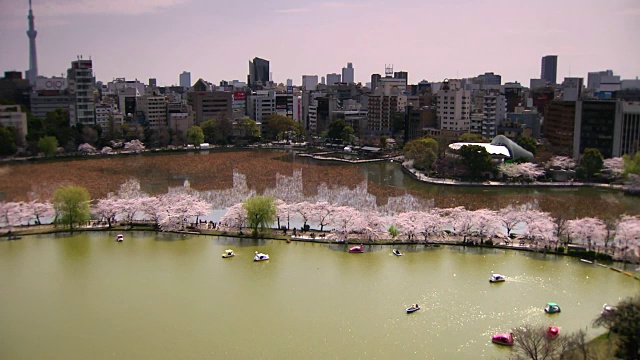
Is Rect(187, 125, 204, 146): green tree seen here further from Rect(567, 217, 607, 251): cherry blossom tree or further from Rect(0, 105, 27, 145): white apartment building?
Rect(567, 217, 607, 251): cherry blossom tree

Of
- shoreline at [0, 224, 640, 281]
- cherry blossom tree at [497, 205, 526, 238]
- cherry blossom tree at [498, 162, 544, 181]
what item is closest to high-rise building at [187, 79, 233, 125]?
cherry blossom tree at [498, 162, 544, 181]

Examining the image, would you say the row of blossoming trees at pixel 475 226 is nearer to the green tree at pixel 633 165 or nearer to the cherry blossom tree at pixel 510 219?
the cherry blossom tree at pixel 510 219

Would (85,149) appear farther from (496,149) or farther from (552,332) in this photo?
(552,332)

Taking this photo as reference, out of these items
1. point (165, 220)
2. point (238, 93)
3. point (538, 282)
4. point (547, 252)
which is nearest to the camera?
point (538, 282)

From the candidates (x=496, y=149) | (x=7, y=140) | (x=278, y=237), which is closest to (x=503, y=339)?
(x=278, y=237)

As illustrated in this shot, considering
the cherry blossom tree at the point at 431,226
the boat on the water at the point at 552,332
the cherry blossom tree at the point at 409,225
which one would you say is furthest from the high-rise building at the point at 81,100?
the boat on the water at the point at 552,332

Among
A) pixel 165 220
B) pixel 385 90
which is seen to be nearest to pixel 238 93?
pixel 385 90

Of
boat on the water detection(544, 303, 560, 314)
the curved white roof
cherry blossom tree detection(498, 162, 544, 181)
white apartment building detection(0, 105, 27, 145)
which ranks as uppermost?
white apartment building detection(0, 105, 27, 145)

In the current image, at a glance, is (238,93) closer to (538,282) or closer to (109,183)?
(109,183)
